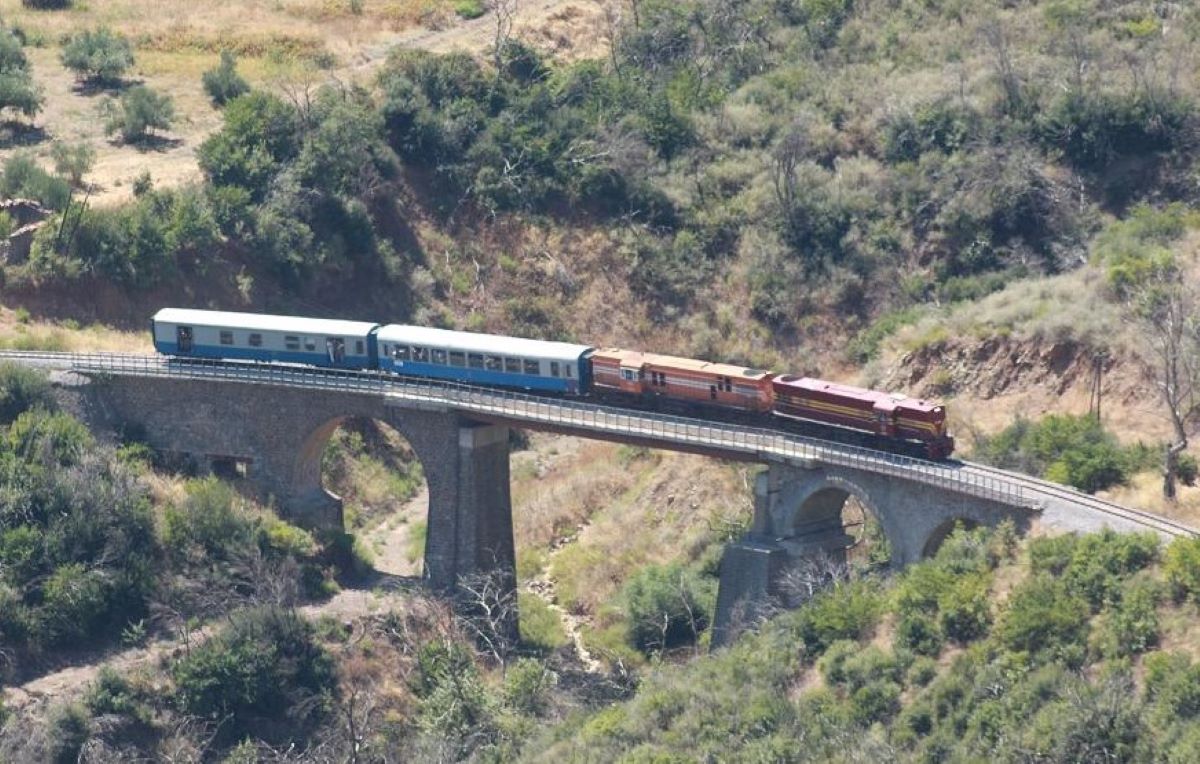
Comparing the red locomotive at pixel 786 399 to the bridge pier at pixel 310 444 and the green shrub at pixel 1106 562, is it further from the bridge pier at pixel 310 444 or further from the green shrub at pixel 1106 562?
the green shrub at pixel 1106 562

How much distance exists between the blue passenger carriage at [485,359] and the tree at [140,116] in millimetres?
29579

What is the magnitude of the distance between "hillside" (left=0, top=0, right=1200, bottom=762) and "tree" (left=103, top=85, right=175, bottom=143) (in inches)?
17.8

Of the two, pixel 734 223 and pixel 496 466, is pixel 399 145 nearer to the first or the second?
pixel 734 223

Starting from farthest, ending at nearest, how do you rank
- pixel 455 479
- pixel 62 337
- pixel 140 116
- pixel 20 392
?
pixel 140 116, pixel 62 337, pixel 20 392, pixel 455 479

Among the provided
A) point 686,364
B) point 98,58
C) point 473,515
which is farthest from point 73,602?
point 98,58

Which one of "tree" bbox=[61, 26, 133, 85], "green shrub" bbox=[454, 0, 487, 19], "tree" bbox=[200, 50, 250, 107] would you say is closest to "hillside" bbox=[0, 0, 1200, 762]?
"tree" bbox=[200, 50, 250, 107]

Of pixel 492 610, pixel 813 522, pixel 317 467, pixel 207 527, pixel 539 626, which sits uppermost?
pixel 813 522

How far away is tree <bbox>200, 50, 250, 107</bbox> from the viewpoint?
120062mm

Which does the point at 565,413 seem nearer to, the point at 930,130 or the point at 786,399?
the point at 786,399

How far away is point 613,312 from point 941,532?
116 feet

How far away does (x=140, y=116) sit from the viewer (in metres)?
115

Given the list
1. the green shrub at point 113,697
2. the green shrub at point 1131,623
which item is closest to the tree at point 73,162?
the green shrub at point 113,697

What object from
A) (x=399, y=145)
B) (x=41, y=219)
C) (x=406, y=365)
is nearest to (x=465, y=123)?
(x=399, y=145)

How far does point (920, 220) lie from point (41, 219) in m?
39.5
